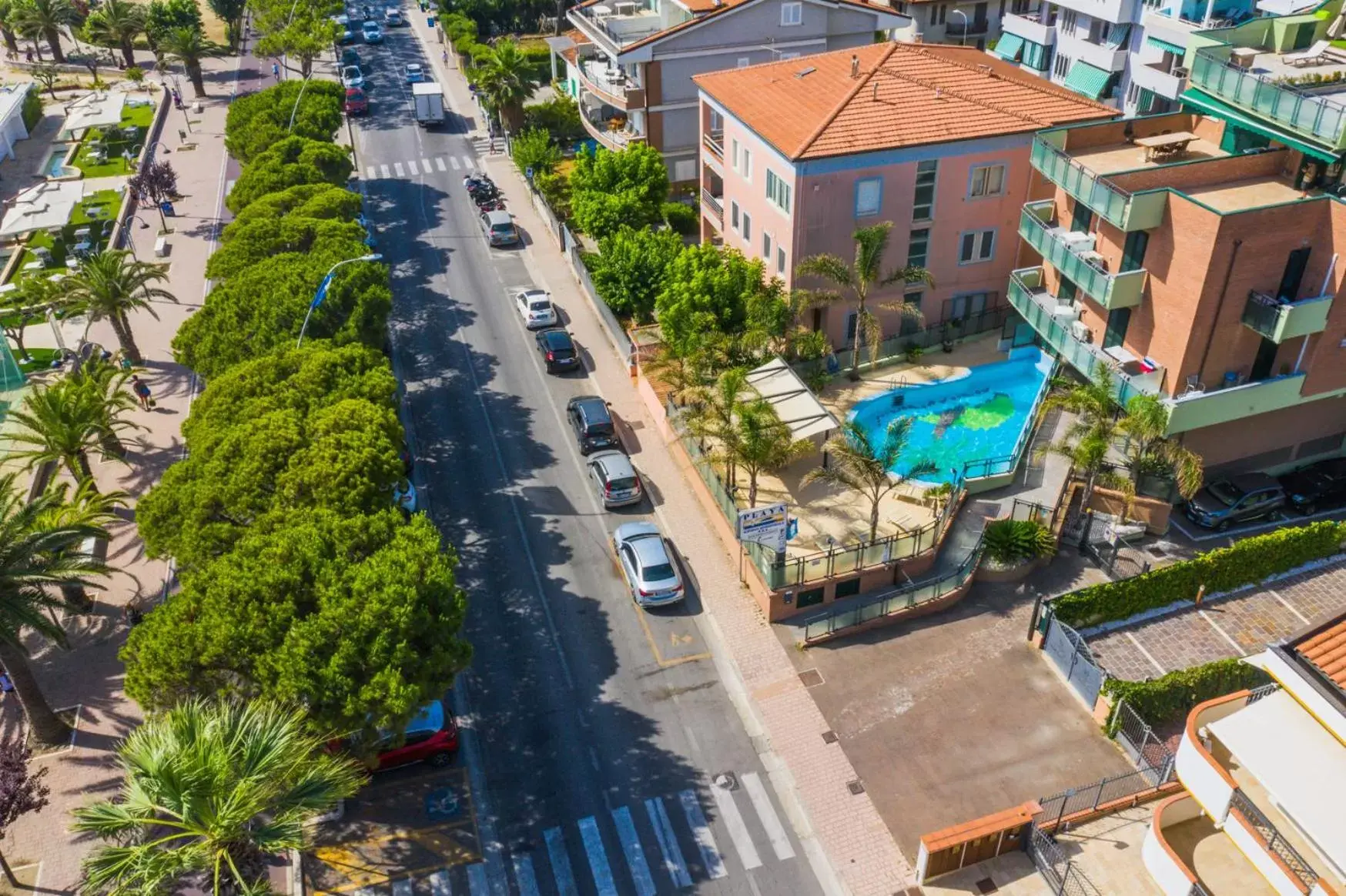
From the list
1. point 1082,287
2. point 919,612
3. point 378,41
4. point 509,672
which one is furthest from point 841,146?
point 378,41

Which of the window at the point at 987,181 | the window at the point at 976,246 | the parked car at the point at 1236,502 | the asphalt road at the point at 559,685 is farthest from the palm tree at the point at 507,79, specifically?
the parked car at the point at 1236,502

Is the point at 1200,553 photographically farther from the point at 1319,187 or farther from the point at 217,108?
the point at 217,108

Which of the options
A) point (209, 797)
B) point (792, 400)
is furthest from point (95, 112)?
point (209, 797)

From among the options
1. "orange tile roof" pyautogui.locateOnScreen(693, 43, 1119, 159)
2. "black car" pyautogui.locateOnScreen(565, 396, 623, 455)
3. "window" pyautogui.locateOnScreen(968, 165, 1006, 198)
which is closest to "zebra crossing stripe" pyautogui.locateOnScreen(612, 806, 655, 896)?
"black car" pyautogui.locateOnScreen(565, 396, 623, 455)

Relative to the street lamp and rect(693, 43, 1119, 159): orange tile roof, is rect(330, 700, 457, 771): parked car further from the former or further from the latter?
rect(693, 43, 1119, 159): orange tile roof

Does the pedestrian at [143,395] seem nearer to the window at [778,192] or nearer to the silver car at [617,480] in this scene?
the silver car at [617,480]

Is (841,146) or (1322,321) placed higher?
(841,146)

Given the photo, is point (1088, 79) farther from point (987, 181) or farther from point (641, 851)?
point (641, 851)
